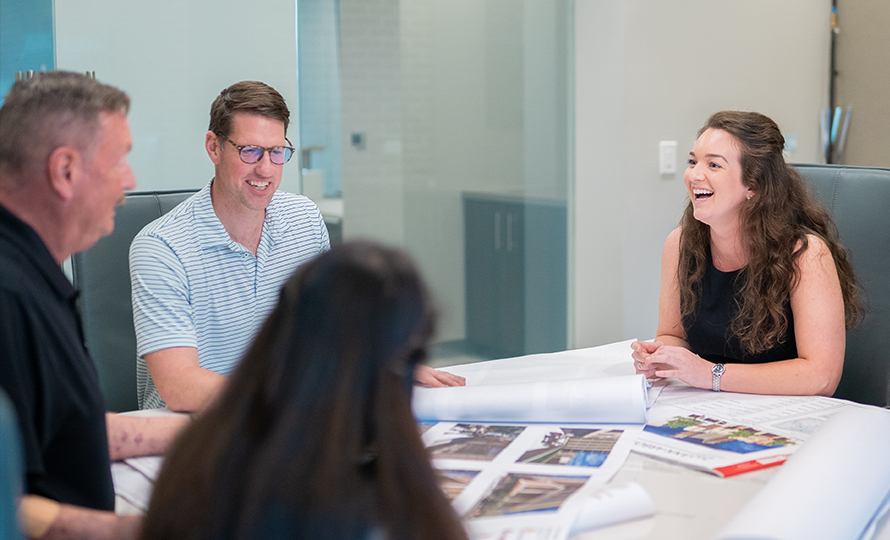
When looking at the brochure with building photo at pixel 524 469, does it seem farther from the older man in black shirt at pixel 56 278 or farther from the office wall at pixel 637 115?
the office wall at pixel 637 115

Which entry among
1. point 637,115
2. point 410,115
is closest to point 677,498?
point 410,115

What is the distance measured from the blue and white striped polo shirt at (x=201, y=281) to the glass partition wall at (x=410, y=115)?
74 cm

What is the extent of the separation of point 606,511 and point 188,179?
6.19 feet

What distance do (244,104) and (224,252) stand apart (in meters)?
0.32

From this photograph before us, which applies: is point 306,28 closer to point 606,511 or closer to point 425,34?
point 425,34

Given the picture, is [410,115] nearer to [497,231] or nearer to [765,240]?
[497,231]

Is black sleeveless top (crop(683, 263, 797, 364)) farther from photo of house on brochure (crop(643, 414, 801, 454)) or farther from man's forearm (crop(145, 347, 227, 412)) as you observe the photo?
man's forearm (crop(145, 347, 227, 412))

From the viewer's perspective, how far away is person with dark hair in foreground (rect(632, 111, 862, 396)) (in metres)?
1.53

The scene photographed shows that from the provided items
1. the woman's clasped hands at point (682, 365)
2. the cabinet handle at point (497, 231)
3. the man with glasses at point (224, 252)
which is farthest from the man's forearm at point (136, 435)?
the cabinet handle at point (497, 231)

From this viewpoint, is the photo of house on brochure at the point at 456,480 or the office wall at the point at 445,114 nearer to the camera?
the photo of house on brochure at the point at 456,480

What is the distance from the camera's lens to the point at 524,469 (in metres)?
1.02

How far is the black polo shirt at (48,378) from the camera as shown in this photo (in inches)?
33.4

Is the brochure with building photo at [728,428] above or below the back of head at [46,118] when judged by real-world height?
below

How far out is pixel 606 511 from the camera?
2.90 feet
